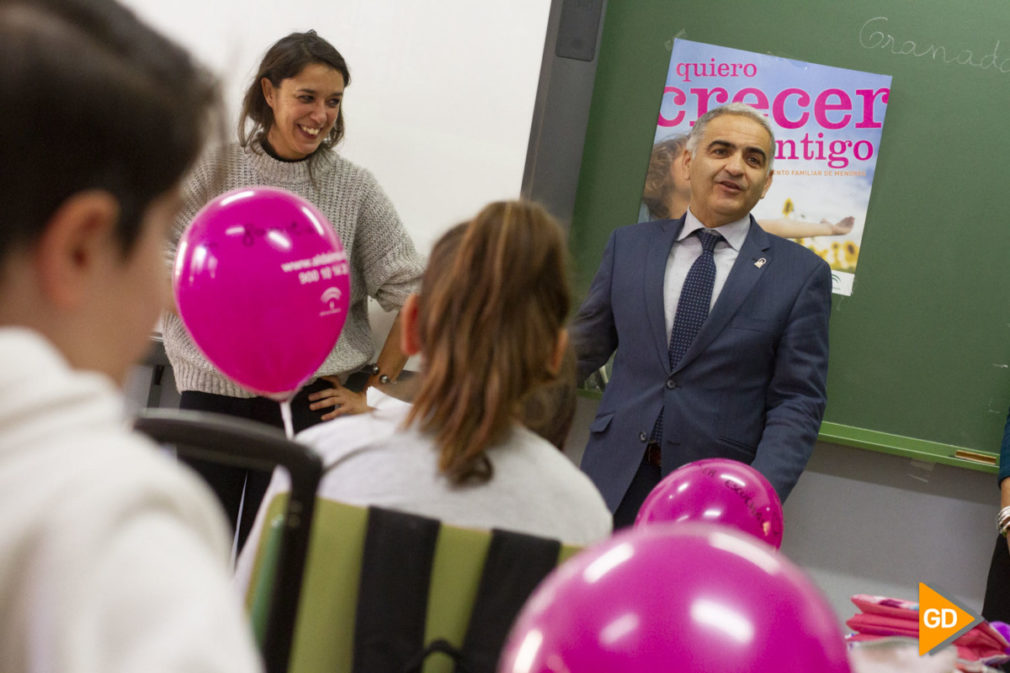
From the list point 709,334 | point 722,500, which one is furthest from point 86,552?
point 709,334

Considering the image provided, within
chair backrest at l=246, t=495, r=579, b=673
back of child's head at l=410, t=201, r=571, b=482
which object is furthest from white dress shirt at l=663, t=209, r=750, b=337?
chair backrest at l=246, t=495, r=579, b=673

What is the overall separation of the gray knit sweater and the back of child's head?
1165 millimetres

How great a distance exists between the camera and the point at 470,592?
1.00 metres

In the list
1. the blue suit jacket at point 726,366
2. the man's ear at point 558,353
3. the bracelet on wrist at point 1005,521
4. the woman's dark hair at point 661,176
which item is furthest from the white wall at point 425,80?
the bracelet on wrist at point 1005,521

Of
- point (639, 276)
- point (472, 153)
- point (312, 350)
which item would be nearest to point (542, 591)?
point (312, 350)

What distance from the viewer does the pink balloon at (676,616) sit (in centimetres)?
65

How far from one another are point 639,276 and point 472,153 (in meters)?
0.59

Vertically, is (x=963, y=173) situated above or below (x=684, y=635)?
above

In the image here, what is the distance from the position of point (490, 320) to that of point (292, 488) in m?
0.57

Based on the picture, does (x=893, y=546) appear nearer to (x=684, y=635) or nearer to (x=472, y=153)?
(x=472, y=153)

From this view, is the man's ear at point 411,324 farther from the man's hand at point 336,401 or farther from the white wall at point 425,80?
the white wall at point 425,80

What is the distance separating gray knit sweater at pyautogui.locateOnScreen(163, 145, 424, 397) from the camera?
2236 millimetres

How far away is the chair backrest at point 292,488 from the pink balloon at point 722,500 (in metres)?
0.90

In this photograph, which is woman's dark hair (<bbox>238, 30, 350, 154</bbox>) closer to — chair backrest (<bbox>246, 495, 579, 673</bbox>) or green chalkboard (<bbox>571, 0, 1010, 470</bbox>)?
green chalkboard (<bbox>571, 0, 1010, 470</bbox>)
